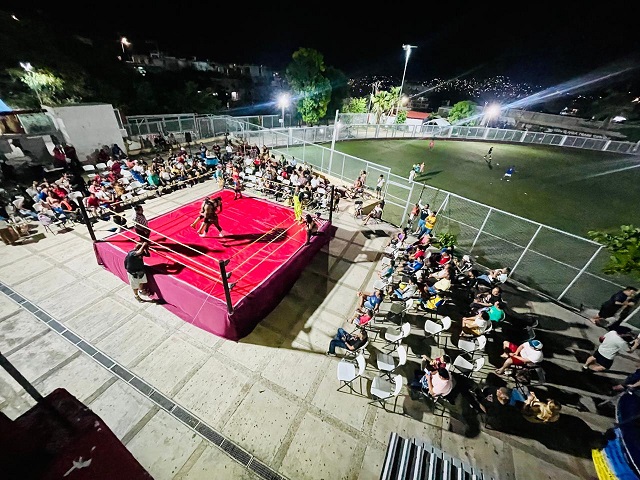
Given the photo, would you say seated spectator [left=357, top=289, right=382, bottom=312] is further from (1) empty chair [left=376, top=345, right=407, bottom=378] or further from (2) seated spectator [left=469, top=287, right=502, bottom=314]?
(2) seated spectator [left=469, top=287, right=502, bottom=314]

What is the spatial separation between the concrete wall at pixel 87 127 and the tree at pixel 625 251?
2364 centimetres

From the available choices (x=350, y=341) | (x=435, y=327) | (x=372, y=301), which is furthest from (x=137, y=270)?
(x=435, y=327)

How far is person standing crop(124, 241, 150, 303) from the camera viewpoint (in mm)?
6676

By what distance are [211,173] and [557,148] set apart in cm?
4854

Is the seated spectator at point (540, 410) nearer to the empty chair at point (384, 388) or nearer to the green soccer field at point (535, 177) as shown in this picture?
the empty chair at point (384, 388)

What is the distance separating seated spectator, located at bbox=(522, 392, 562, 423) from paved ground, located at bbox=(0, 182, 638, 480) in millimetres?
492

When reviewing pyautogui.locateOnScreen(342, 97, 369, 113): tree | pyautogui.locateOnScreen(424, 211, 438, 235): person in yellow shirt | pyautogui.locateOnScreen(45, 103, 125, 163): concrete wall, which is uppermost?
pyautogui.locateOnScreen(342, 97, 369, 113): tree

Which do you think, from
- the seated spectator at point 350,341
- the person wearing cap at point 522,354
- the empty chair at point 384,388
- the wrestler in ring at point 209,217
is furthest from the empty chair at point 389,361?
the wrestler in ring at point 209,217

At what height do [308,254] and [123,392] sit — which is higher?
[308,254]

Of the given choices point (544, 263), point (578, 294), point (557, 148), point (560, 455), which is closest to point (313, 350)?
point (560, 455)

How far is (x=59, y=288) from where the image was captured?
7.62 m

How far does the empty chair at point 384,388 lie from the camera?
5.37 m

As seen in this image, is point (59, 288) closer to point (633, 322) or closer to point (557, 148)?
point (633, 322)

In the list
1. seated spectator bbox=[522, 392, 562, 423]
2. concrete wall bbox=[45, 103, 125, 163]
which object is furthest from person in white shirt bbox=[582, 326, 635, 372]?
concrete wall bbox=[45, 103, 125, 163]
